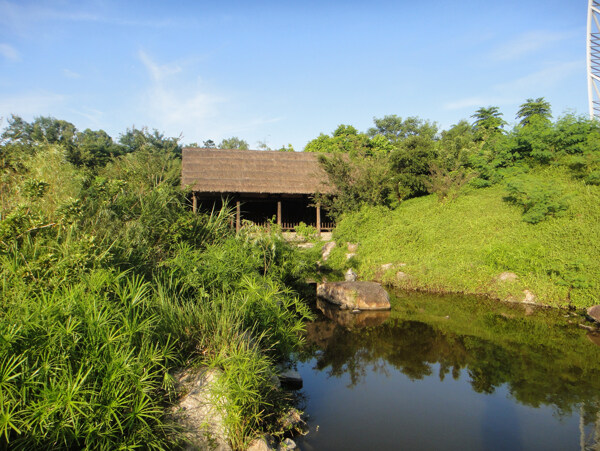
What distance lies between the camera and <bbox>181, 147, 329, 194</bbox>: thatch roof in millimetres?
16578

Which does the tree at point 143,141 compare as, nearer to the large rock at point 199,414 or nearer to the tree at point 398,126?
the tree at point 398,126

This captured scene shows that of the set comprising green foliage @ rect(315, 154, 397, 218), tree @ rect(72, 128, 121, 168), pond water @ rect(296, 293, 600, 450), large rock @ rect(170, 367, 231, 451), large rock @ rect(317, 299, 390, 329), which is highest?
tree @ rect(72, 128, 121, 168)

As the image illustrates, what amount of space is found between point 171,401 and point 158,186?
3.98m

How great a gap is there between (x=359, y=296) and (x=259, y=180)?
8.93m

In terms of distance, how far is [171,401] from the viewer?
151 inches

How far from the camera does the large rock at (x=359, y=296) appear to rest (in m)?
9.55

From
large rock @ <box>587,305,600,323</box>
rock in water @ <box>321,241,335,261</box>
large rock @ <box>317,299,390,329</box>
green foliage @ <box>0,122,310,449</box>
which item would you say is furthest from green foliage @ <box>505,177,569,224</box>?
green foliage @ <box>0,122,310,449</box>

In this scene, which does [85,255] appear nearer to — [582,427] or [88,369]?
[88,369]

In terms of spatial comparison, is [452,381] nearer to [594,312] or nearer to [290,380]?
[290,380]

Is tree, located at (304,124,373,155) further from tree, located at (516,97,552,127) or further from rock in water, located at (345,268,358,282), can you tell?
rock in water, located at (345,268,358,282)

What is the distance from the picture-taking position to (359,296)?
9.66 m

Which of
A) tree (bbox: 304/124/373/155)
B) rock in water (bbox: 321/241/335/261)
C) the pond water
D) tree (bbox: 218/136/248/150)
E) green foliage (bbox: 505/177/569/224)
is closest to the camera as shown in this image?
the pond water

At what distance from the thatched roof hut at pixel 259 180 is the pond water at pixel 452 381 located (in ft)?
28.9

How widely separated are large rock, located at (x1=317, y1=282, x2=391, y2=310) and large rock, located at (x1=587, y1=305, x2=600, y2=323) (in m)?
4.00
